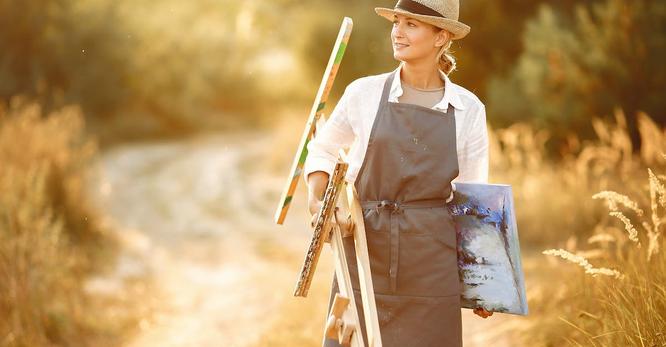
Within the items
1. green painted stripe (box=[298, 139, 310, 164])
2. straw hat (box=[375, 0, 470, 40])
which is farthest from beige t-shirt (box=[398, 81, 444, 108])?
green painted stripe (box=[298, 139, 310, 164])

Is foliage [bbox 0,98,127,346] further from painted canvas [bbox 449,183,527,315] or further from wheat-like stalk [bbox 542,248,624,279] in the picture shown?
wheat-like stalk [bbox 542,248,624,279]

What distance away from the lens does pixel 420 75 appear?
3.01 m

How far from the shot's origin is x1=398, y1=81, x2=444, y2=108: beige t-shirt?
2986 mm

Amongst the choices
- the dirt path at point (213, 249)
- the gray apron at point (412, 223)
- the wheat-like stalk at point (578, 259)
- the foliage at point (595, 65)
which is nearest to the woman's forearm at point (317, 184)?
the gray apron at point (412, 223)

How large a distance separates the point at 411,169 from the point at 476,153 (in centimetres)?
25

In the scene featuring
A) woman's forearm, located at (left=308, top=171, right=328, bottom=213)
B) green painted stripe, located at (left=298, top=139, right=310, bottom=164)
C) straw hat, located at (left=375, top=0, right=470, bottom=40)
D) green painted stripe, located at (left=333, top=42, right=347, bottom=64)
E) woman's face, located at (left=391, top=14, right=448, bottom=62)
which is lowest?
woman's forearm, located at (left=308, top=171, right=328, bottom=213)

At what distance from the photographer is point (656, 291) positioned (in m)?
3.39

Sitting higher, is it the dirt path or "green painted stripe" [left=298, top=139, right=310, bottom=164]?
the dirt path

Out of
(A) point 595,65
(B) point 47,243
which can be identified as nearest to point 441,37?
(B) point 47,243

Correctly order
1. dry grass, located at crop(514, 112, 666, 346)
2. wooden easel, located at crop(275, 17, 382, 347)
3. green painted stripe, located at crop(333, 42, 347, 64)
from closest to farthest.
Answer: wooden easel, located at crop(275, 17, 382, 347), green painted stripe, located at crop(333, 42, 347, 64), dry grass, located at crop(514, 112, 666, 346)

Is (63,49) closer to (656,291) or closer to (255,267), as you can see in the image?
(255,267)

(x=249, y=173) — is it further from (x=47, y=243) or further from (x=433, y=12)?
(x=433, y=12)

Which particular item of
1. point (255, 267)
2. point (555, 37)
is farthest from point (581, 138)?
point (255, 267)

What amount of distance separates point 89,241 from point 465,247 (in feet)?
16.8
